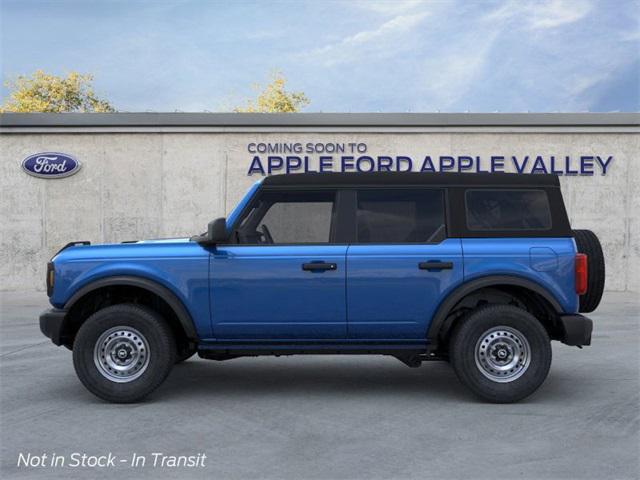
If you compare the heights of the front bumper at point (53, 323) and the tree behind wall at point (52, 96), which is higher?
the tree behind wall at point (52, 96)

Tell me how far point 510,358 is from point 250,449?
2393 millimetres

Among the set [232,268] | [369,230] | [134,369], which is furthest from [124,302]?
[369,230]

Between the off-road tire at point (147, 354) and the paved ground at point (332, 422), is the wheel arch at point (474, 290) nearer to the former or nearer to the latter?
the paved ground at point (332, 422)

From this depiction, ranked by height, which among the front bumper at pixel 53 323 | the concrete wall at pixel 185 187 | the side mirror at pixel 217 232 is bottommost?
the front bumper at pixel 53 323

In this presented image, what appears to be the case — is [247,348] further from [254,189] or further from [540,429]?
[540,429]

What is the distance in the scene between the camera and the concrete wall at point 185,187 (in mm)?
16953

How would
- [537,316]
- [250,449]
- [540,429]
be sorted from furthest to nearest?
[537,316] → [540,429] → [250,449]

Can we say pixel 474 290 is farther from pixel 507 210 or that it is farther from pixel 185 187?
pixel 185 187

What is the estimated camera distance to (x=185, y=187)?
1703 centimetres

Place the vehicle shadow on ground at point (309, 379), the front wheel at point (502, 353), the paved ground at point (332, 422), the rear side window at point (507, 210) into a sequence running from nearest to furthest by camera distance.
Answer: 1. the paved ground at point (332, 422)
2. the front wheel at point (502, 353)
3. the rear side window at point (507, 210)
4. the vehicle shadow on ground at point (309, 379)

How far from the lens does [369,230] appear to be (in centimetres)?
615

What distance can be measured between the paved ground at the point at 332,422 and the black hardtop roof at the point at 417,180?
6.02 ft

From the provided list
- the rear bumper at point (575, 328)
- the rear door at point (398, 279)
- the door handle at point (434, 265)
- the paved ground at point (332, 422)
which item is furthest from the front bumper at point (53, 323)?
the rear bumper at point (575, 328)

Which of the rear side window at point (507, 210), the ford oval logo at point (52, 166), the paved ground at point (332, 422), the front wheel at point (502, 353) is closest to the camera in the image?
the paved ground at point (332, 422)
